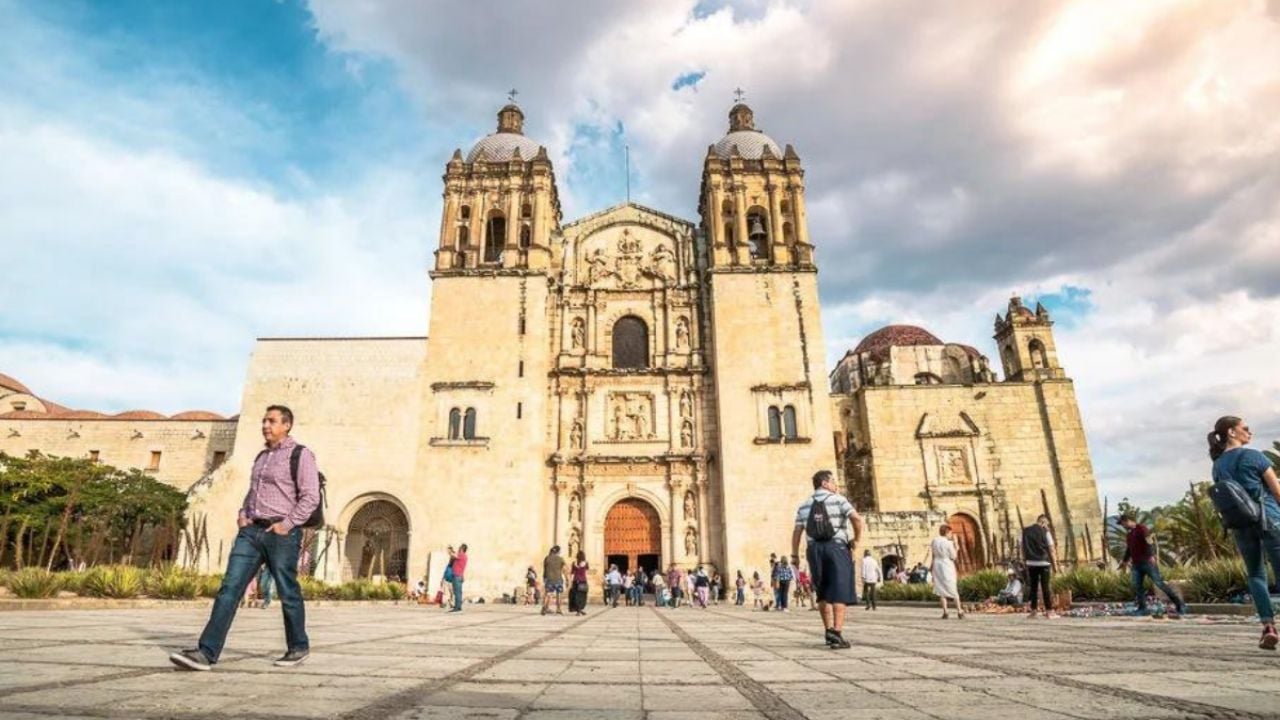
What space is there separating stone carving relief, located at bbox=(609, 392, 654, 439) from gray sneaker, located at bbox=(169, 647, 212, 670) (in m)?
20.7

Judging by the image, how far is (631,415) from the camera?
2431 centimetres

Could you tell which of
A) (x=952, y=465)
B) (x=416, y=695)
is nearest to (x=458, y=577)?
(x=416, y=695)

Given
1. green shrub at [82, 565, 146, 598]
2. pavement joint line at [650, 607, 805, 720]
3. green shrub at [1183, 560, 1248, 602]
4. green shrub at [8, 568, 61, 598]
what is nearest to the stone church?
green shrub at [82, 565, 146, 598]

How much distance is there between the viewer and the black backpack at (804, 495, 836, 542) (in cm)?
538

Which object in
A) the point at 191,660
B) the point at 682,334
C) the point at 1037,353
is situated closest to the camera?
the point at 191,660

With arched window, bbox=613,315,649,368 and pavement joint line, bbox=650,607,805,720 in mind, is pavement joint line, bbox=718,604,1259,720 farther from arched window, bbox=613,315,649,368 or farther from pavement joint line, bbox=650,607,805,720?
arched window, bbox=613,315,649,368

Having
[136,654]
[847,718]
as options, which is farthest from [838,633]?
[136,654]

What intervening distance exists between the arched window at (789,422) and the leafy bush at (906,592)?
5.98 m

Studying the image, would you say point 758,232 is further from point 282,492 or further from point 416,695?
point 416,695

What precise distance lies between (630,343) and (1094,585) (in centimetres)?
1735

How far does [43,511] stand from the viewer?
21.1 metres

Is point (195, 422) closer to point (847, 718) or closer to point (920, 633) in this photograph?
point (920, 633)

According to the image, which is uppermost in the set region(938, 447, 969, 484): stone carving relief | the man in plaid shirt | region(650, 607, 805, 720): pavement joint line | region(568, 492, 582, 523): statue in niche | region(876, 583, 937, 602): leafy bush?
region(938, 447, 969, 484): stone carving relief

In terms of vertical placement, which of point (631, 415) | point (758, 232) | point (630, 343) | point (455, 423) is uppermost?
point (758, 232)
